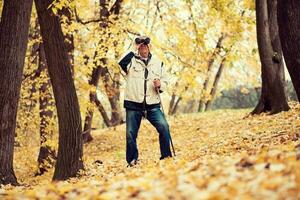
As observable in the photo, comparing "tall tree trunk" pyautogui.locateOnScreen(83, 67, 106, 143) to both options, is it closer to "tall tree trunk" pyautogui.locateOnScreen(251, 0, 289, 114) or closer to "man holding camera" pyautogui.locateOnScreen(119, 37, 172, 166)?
"tall tree trunk" pyautogui.locateOnScreen(251, 0, 289, 114)

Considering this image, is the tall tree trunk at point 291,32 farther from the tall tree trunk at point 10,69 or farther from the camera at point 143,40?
the tall tree trunk at point 10,69

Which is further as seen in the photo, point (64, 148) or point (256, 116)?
point (256, 116)

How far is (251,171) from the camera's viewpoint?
449 centimetres

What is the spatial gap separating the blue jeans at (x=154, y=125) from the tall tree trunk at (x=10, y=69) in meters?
1.86

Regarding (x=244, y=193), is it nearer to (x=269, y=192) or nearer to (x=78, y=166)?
(x=269, y=192)

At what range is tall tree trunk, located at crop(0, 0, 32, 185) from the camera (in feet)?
27.1

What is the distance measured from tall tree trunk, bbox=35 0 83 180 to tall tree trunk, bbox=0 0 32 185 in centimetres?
34

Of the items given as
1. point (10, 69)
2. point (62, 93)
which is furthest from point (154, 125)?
point (10, 69)

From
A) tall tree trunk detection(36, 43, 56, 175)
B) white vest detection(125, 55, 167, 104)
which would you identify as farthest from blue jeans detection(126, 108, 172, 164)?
tall tree trunk detection(36, 43, 56, 175)

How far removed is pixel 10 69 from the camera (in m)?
8.31

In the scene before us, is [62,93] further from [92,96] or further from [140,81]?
[92,96]

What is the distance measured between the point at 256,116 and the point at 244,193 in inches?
451

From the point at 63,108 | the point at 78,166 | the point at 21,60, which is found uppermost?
the point at 21,60

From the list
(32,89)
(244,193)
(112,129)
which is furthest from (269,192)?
(112,129)
